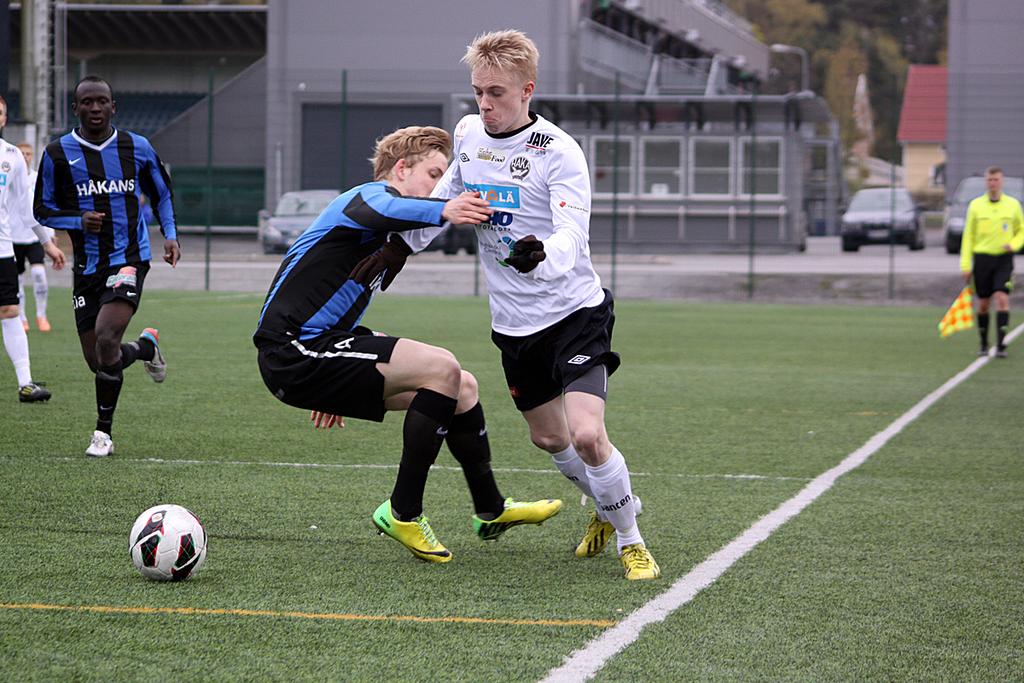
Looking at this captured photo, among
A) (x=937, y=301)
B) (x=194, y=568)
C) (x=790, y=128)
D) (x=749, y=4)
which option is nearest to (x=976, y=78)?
(x=937, y=301)

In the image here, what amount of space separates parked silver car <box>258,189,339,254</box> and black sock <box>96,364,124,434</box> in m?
17.9

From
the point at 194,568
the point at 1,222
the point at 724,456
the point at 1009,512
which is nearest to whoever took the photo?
the point at 194,568

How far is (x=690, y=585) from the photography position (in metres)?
4.87

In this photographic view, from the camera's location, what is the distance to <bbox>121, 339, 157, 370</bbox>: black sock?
8.12 m

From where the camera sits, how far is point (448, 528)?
5895mm

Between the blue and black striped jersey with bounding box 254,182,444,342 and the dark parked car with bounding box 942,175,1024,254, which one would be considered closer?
the blue and black striped jersey with bounding box 254,182,444,342

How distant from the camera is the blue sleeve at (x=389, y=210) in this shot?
4.86 metres

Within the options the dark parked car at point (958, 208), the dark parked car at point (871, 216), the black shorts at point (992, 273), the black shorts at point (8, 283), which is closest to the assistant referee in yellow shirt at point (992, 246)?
the black shorts at point (992, 273)

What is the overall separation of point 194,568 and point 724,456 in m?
3.84

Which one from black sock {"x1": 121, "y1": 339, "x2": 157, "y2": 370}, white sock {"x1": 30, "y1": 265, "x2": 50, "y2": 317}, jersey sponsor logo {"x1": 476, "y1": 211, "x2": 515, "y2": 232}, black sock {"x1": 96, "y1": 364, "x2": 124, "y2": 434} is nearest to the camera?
jersey sponsor logo {"x1": 476, "y1": 211, "x2": 515, "y2": 232}

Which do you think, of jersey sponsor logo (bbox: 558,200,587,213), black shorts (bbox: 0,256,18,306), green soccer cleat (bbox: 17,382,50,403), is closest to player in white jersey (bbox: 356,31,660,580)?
jersey sponsor logo (bbox: 558,200,587,213)

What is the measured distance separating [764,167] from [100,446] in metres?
30.0

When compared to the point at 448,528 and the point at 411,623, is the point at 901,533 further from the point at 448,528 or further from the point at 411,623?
the point at 411,623

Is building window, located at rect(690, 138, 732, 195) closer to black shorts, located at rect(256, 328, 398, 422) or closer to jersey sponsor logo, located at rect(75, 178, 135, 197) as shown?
jersey sponsor logo, located at rect(75, 178, 135, 197)
